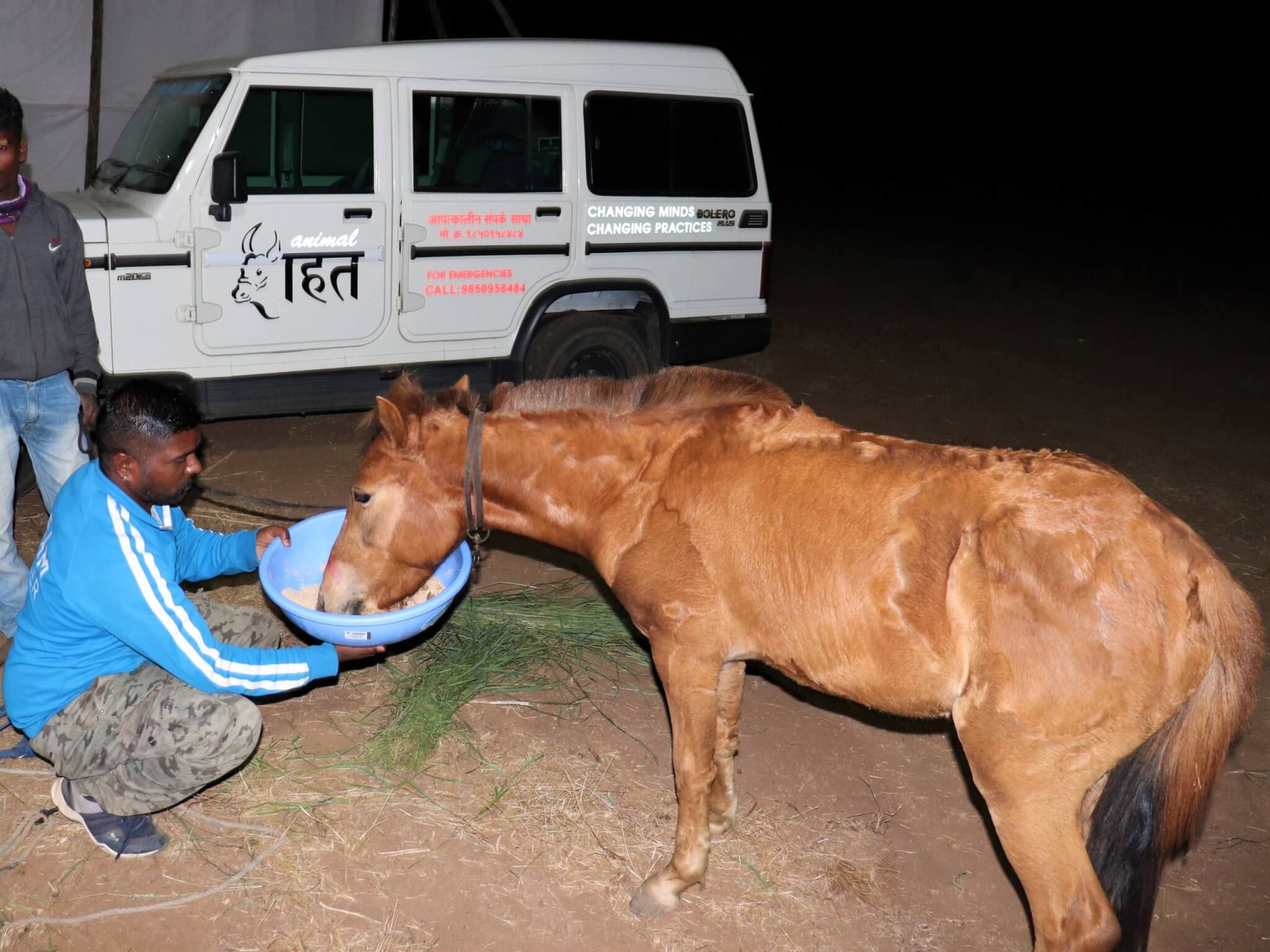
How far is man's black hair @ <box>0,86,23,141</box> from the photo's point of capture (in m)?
3.74

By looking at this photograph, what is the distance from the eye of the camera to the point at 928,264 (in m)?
17.7

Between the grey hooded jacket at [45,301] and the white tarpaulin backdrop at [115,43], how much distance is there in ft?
19.9

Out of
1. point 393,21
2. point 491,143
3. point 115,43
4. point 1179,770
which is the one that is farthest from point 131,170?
point 1179,770

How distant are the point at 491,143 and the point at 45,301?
137 inches

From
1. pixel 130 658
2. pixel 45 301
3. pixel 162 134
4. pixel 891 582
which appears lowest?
pixel 130 658

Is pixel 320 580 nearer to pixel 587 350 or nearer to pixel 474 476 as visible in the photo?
pixel 474 476

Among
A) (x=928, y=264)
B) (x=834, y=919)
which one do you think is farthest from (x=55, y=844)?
(x=928, y=264)

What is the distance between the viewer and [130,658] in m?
3.26

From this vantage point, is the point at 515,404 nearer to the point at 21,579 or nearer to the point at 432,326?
the point at 21,579

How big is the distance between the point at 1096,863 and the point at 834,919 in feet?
2.82

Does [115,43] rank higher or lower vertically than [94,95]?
higher

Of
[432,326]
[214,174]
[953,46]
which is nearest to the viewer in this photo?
[214,174]

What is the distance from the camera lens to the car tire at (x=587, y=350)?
23.6 ft

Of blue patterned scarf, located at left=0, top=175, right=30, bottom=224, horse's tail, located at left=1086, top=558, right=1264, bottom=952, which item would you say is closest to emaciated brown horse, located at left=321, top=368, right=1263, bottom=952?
horse's tail, located at left=1086, top=558, right=1264, bottom=952
